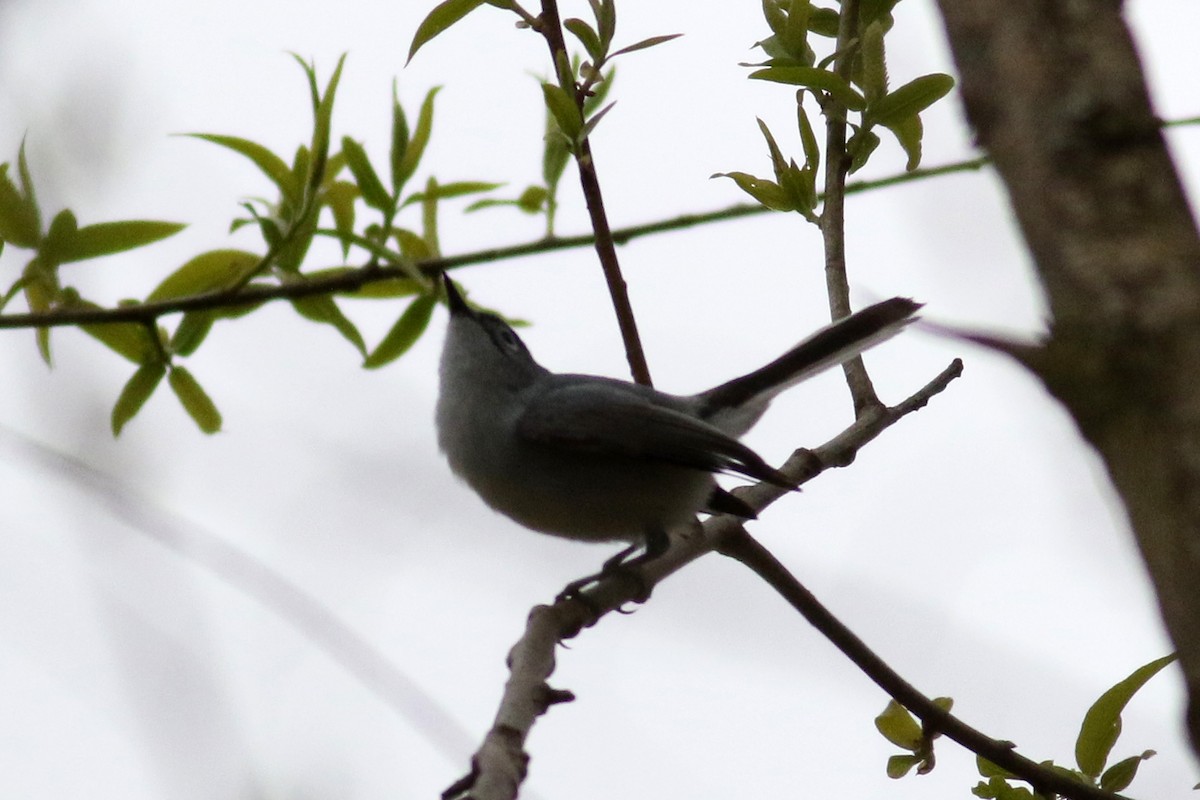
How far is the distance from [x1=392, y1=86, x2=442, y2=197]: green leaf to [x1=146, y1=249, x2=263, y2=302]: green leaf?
1.03ft

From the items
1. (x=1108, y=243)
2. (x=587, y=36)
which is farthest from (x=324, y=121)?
(x=1108, y=243)

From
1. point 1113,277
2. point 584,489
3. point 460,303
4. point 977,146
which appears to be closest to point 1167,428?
point 1113,277

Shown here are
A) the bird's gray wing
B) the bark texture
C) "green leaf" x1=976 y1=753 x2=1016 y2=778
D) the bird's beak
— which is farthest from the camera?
the bird's gray wing

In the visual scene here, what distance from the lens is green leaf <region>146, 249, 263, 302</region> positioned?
2.38 metres

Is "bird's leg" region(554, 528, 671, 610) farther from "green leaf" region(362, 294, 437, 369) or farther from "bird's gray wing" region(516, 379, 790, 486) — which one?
"green leaf" region(362, 294, 437, 369)

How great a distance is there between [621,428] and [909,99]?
3.63ft

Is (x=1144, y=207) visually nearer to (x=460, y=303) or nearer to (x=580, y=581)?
(x=580, y=581)

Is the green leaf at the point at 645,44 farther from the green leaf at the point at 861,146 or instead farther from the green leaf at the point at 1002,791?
the green leaf at the point at 1002,791

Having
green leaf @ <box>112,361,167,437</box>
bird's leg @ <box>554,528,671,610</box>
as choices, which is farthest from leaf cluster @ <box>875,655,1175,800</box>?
green leaf @ <box>112,361,167,437</box>

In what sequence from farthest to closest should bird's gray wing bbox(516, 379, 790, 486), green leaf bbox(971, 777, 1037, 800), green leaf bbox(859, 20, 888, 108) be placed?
bird's gray wing bbox(516, 379, 790, 486), green leaf bbox(859, 20, 888, 108), green leaf bbox(971, 777, 1037, 800)

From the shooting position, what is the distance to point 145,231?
2266 mm

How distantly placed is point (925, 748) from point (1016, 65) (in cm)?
161

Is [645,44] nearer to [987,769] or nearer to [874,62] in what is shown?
[874,62]

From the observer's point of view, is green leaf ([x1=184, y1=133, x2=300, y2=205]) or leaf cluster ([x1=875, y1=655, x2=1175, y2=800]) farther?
green leaf ([x1=184, y1=133, x2=300, y2=205])
